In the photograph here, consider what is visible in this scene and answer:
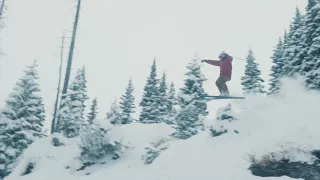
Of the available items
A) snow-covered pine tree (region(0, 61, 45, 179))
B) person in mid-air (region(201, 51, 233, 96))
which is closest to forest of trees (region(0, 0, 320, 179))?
snow-covered pine tree (region(0, 61, 45, 179))

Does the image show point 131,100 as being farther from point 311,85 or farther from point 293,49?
point 311,85

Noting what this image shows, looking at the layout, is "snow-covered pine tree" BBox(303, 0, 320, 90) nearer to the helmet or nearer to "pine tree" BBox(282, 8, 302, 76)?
"pine tree" BBox(282, 8, 302, 76)

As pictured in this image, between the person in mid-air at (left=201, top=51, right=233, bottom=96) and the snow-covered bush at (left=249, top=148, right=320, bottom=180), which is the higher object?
the person in mid-air at (left=201, top=51, right=233, bottom=96)

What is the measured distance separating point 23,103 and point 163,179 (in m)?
21.9

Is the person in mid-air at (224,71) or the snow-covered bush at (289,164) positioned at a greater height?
the person in mid-air at (224,71)

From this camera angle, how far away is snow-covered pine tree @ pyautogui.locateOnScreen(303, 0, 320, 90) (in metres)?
24.9

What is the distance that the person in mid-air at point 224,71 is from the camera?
15.4 m

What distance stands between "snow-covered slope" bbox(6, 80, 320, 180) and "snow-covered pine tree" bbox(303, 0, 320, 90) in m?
13.2

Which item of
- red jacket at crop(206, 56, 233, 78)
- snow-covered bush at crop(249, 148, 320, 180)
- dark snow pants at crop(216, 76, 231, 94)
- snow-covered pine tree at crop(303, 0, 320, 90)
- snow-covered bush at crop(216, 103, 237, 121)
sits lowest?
snow-covered bush at crop(249, 148, 320, 180)

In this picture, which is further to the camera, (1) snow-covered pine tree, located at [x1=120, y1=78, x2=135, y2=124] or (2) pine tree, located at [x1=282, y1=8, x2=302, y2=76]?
(1) snow-covered pine tree, located at [x1=120, y1=78, x2=135, y2=124]

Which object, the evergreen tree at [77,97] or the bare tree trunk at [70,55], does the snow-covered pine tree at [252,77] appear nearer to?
the evergreen tree at [77,97]

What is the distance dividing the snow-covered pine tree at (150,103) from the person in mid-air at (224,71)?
1027 inches

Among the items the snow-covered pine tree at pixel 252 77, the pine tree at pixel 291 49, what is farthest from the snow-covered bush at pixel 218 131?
the snow-covered pine tree at pixel 252 77

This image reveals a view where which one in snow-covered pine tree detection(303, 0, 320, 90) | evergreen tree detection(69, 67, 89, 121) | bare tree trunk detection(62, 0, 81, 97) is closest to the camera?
bare tree trunk detection(62, 0, 81, 97)
